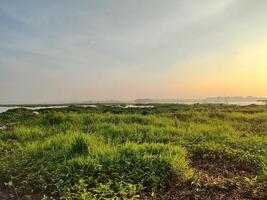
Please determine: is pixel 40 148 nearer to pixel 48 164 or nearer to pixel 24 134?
pixel 48 164

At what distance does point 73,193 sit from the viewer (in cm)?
464

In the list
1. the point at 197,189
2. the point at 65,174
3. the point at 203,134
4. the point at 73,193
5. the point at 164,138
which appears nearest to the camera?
the point at 73,193

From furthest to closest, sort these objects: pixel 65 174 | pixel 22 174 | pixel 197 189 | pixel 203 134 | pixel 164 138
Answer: pixel 203 134, pixel 164 138, pixel 22 174, pixel 65 174, pixel 197 189

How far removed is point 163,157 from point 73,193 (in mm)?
1883

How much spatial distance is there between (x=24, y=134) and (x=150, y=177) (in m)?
5.83

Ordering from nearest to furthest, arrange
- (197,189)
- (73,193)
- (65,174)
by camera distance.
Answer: (73,193)
(197,189)
(65,174)

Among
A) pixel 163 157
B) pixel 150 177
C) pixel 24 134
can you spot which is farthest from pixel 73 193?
pixel 24 134

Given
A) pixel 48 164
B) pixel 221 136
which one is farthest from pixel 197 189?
pixel 221 136

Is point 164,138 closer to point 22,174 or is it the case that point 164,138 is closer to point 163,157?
point 163,157

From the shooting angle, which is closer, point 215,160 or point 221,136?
point 215,160

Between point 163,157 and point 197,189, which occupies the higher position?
point 163,157

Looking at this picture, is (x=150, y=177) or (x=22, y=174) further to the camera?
(x=22, y=174)

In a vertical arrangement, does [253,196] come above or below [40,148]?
below

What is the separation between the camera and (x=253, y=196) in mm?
4789
